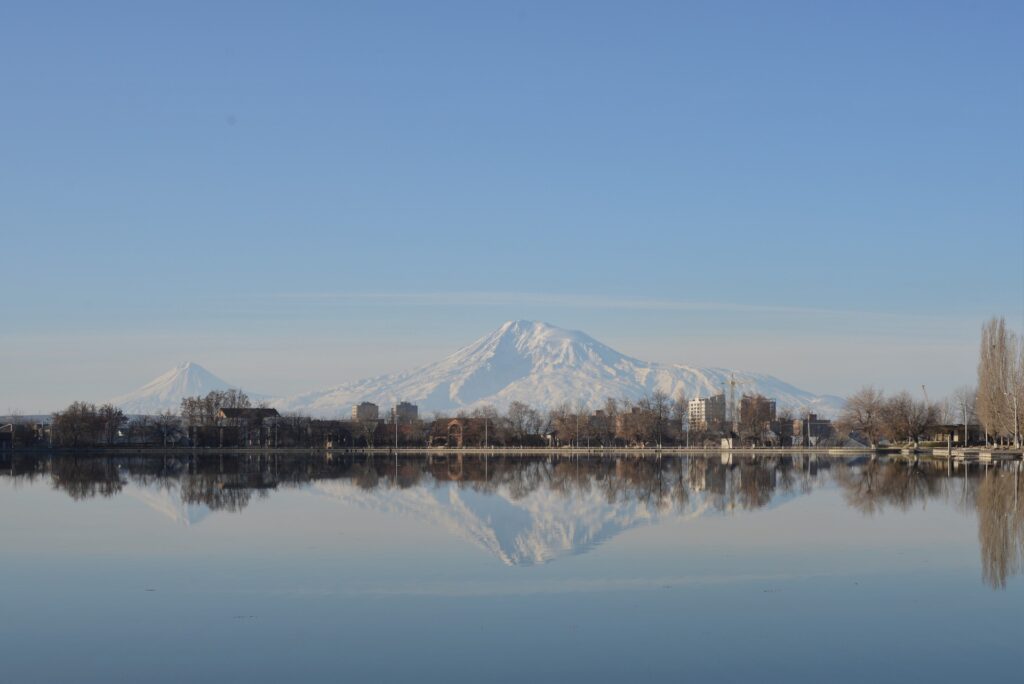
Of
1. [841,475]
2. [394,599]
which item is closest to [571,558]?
[394,599]

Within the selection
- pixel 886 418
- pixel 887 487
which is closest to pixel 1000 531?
pixel 887 487

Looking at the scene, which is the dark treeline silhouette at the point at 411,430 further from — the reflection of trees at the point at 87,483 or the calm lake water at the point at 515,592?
the calm lake water at the point at 515,592

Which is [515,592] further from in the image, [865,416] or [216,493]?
[865,416]

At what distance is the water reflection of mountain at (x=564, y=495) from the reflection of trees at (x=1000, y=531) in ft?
0.07

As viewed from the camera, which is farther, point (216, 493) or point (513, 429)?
point (513, 429)

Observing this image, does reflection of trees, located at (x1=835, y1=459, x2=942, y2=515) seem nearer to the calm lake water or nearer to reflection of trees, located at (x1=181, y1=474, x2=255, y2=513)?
the calm lake water

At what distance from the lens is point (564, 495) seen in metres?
30.7

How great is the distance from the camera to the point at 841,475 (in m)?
43.1

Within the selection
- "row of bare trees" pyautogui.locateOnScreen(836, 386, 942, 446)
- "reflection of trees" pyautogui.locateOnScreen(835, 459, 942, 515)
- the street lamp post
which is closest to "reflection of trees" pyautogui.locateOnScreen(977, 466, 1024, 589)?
"reflection of trees" pyautogui.locateOnScreen(835, 459, 942, 515)

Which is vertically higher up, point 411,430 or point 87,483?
point 411,430

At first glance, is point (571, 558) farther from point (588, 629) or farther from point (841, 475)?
point (841, 475)

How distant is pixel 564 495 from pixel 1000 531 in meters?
13.3

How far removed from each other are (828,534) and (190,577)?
34.6 ft

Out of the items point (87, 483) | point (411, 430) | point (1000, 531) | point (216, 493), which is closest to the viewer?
point (1000, 531)
